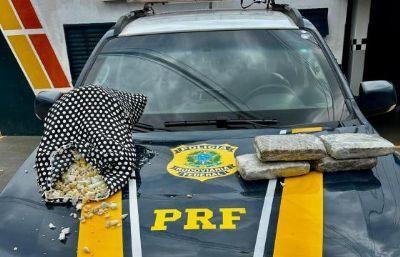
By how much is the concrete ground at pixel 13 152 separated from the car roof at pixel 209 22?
124 inches

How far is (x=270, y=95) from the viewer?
265cm

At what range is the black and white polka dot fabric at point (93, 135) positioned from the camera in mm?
2059

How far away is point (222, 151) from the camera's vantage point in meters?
2.24

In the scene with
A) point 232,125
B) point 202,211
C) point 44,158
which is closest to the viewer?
point 202,211

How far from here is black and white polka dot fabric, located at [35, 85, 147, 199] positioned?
206cm

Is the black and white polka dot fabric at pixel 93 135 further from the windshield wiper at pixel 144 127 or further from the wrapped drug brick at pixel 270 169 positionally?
the wrapped drug brick at pixel 270 169

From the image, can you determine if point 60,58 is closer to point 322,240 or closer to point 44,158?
point 44,158

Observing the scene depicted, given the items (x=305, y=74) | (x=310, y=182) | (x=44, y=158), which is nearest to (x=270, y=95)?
(x=305, y=74)

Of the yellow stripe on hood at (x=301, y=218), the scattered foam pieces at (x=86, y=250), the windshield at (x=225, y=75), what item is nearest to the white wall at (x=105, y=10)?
the windshield at (x=225, y=75)

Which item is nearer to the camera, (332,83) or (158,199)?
(158,199)

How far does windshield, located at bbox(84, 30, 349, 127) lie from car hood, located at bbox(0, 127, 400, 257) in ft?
1.90

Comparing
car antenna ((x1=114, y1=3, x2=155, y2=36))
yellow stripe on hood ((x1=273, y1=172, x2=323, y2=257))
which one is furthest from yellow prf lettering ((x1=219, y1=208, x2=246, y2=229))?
car antenna ((x1=114, y1=3, x2=155, y2=36))

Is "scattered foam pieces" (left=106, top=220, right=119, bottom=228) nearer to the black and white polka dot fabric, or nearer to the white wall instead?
the black and white polka dot fabric

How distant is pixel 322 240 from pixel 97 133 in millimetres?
1179
